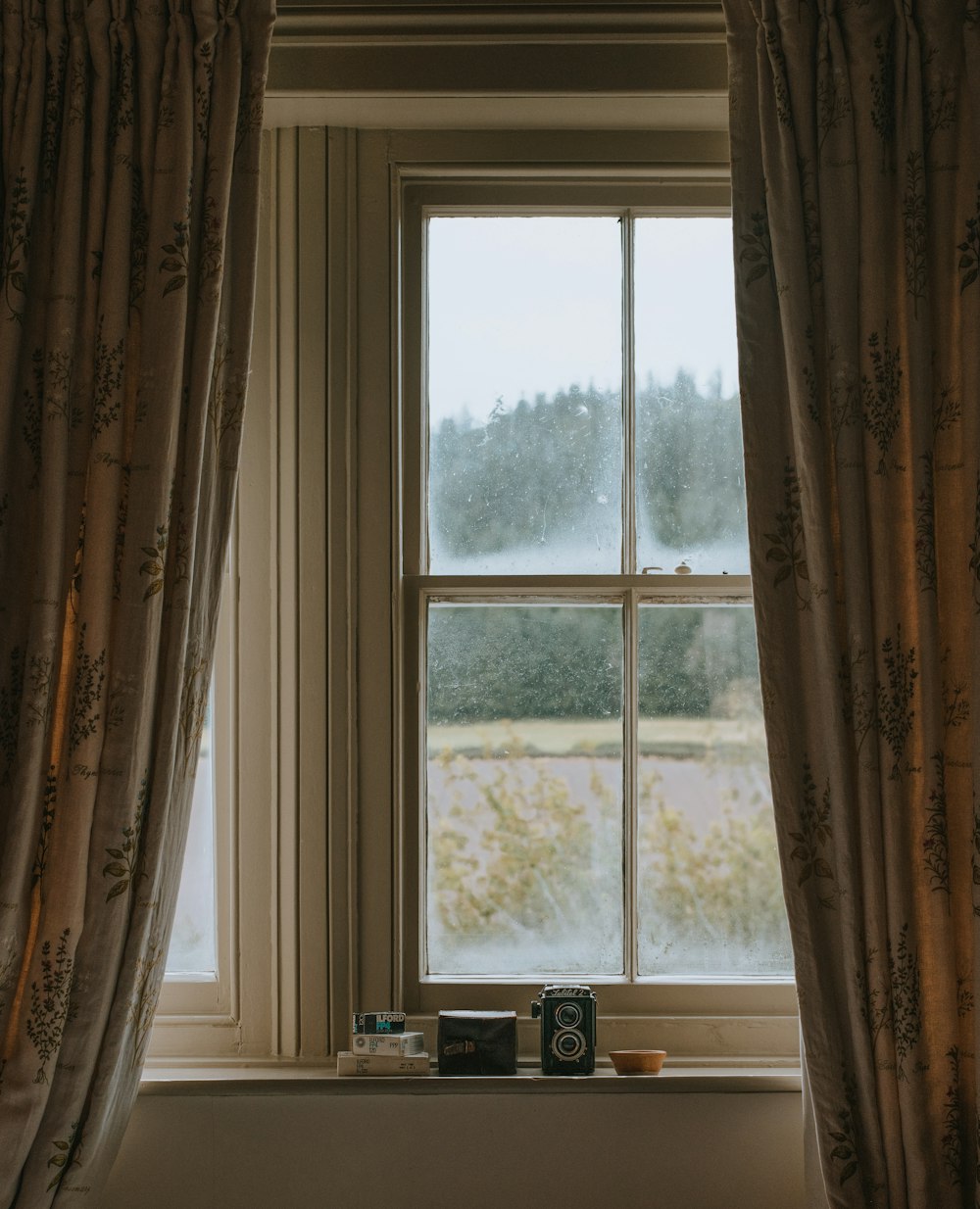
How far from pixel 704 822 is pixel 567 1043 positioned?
44 centimetres

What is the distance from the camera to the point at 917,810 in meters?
1.60

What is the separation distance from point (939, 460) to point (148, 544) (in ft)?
3.91

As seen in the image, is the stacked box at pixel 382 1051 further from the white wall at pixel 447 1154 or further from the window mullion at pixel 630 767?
the window mullion at pixel 630 767

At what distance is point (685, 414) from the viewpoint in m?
1.94

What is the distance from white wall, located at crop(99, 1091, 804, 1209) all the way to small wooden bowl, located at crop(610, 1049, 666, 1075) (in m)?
0.04

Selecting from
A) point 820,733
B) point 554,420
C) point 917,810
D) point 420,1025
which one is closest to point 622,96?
point 554,420

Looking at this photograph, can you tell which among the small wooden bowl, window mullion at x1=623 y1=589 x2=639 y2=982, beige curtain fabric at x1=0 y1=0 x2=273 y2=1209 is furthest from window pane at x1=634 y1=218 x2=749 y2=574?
the small wooden bowl

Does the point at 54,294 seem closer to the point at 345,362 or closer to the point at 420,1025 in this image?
the point at 345,362

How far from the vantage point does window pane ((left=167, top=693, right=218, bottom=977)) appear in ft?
6.20

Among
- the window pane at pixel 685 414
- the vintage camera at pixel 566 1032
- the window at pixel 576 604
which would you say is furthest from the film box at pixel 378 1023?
the window pane at pixel 685 414

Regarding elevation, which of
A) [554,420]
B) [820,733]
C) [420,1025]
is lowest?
[420,1025]

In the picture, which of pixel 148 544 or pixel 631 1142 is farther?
pixel 631 1142

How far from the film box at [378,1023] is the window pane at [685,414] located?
34.4 inches

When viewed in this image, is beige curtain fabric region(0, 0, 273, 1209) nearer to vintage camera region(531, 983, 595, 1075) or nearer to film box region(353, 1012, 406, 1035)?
film box region(353, 1012, 406, 1035)
